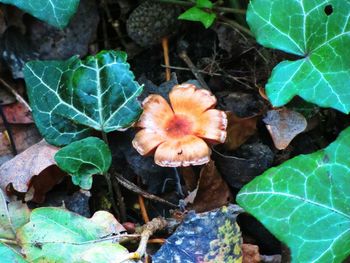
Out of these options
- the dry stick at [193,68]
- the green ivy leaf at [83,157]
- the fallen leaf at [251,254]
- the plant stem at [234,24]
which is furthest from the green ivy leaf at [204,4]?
the fallen leaf at [251,254]

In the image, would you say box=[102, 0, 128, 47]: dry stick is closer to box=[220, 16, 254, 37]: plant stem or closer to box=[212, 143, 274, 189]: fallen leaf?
box=[220, 16, 254, 37]: plant stem

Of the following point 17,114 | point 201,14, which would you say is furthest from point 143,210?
point 201,14

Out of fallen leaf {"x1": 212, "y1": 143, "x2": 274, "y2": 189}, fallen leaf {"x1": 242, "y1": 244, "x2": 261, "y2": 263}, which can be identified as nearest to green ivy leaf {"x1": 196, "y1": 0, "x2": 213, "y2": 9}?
fallen leaf {"x1": 212, "y1": 143, "x2": 274, "y2": 189}

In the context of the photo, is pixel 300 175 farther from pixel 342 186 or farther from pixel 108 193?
pixel 108 193

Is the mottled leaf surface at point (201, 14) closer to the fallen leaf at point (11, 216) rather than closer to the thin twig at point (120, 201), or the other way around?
the thin twig at point (120, 201)

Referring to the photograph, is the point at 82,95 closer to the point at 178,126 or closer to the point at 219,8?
the point at 178,126

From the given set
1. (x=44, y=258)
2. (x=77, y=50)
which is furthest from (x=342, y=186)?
(x=77, y=50)
